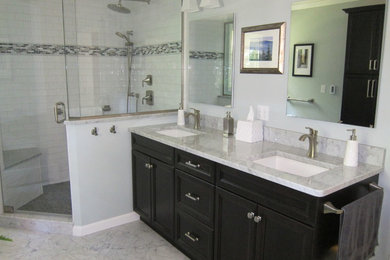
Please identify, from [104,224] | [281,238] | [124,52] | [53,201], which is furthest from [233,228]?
[124,52]

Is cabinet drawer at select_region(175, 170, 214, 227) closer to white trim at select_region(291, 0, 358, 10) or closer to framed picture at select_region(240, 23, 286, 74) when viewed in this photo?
framed picture at select_region(240, 23, 286, 74)

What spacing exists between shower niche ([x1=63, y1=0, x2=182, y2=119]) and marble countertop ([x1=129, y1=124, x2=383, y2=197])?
2.30ft

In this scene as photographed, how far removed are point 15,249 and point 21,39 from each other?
2.20 metres

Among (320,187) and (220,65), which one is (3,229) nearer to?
(220,65)

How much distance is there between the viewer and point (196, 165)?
7.50ft

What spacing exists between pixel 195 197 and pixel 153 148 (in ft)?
2.01

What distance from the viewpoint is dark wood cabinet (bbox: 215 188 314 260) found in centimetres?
167

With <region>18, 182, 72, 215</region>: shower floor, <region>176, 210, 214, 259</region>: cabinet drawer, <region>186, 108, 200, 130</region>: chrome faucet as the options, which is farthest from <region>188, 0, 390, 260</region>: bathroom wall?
<region>18, 182, 72, 215</region>: shower floor

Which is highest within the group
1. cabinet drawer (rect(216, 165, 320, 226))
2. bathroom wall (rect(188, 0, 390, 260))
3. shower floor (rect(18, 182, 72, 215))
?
bathroom wall (rect(188, 0, 390, 260))

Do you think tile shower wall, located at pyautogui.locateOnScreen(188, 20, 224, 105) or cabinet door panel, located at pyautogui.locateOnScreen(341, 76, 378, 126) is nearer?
cabinet door panel, located at pyautogui.locateOnScreen(341, 76, 378, 126)

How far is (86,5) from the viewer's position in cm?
371

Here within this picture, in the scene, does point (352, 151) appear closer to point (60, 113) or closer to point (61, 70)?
point (60, 113)

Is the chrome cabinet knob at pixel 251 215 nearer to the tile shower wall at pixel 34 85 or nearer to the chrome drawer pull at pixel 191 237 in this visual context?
the chrome drawer pull at pixel 191 237

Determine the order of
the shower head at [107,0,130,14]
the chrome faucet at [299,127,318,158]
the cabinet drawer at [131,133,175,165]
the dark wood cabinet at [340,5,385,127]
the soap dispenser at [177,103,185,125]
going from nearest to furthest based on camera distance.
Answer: the dark wood cabinet at [340,5,385,127]
the chrome faucet at [299,127,318,158]
the cabinet drawer at [131,133,175,165]
the soap dispenser at [177,103,185,125]
the shower head at [107,0,130,14]
